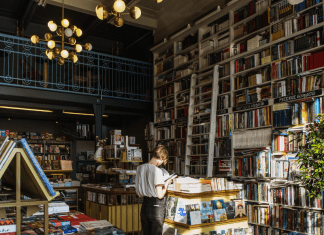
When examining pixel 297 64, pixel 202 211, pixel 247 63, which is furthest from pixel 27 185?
pixel 247 63

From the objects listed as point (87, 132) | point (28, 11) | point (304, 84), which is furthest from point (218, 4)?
point (87, 132)

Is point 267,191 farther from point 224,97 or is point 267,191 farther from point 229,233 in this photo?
point 224,97

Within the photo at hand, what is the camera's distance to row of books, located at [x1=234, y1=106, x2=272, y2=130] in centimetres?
537

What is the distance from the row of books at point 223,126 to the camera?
613 centimetres

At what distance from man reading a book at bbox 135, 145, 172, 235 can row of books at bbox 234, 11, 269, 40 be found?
347 cm

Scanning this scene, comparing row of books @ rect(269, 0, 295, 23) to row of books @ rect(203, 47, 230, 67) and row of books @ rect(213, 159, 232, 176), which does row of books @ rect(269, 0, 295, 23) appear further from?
row of books @ rect(213, 159, 232, 176)

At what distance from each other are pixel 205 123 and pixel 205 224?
311cm

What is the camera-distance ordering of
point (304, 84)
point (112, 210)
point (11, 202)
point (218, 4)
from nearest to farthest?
point (11, 202) → point (304, 84) → point (112, 210) → point (218, 4)

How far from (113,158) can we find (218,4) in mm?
4099

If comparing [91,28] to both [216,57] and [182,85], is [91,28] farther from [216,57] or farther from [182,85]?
[216,57]

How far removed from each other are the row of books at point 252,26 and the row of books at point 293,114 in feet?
5.09

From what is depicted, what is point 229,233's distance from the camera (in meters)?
3.89

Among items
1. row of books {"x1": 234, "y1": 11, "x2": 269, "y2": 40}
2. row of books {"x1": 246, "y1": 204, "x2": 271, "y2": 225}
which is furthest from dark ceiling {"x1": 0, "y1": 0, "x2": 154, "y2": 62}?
row of books {"x1": 246, "y1": 204, "x2": 271, "y2": 225}

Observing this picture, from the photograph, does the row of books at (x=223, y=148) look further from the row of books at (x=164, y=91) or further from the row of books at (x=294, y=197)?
the row of books at (x=164, y=91)
